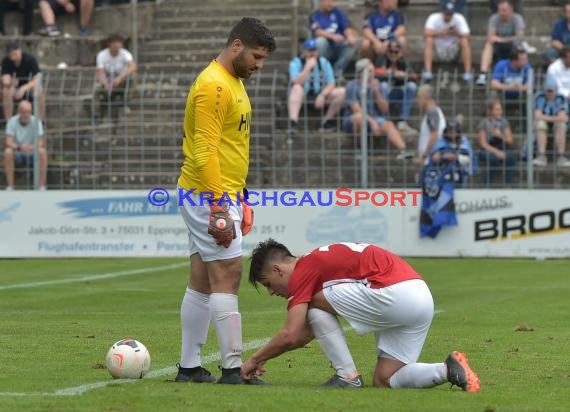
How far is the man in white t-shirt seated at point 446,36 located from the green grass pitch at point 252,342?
5.59m

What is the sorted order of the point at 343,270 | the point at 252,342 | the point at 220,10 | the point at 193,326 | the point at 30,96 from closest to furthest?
the point at 343,270 < the point at 193,326 < the point at 252,342 < the point at 30,96 < the point at 220,10

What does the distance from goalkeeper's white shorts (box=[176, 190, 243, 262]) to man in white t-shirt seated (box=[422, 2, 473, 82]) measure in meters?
16.9

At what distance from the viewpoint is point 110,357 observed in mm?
9078

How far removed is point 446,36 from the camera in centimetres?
2578

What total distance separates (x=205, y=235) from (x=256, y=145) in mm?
15483

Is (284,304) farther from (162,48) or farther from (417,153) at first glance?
(162,48)

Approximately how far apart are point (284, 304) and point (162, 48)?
13.8 metres

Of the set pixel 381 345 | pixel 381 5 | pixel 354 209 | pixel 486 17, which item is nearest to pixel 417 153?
pixel 354 209

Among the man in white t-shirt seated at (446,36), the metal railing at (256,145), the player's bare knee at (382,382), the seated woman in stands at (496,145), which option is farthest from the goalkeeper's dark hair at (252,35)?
the man in white t-shirt seated at (446,36)

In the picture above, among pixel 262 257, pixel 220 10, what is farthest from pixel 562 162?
pixel 262 257

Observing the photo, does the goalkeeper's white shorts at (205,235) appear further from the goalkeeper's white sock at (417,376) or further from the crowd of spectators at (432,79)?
the crowd of spectators at (432,79)

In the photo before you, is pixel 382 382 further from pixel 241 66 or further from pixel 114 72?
pixel 114 72

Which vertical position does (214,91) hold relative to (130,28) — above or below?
below

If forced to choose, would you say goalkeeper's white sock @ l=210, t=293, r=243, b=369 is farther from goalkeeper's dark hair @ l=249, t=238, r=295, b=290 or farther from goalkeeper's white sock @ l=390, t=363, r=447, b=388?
goalkeeper's white sock @ l=390, t=363, r=447, b=388
